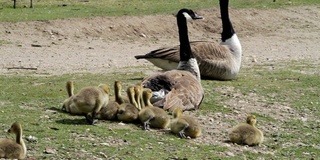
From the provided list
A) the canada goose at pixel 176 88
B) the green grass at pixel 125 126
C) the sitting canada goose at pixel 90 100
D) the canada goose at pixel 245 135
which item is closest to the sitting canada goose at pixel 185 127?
the green grass at pixel 125 126

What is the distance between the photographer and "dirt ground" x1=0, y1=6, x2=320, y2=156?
18047 millimetres

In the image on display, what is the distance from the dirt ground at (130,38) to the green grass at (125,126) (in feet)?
3.68

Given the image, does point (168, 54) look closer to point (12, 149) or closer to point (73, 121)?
point (73, 121)

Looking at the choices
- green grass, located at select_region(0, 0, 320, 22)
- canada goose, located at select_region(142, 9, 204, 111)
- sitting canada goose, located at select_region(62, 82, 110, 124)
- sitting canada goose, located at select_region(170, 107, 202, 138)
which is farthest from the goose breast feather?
green grass, located at select_region(0, 0, 320, 22)

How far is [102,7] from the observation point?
26.9m

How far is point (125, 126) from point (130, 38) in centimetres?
1360

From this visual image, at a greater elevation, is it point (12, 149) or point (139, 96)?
point (12, 149)

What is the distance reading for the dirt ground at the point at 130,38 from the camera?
18.0 m

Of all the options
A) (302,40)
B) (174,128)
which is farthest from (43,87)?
(302,40)

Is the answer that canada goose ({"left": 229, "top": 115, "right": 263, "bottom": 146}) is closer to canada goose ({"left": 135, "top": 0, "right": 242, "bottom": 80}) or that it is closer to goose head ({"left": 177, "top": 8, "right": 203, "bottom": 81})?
goose head ({"left": 177, "top": 8, "right": 203, "bottom": 81})

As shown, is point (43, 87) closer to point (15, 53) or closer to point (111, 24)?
point (15, 53)

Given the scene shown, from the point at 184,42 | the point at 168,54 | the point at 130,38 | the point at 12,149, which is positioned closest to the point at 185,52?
the point at 184,42

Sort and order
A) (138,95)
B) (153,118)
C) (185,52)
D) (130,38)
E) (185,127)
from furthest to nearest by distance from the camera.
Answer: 1. (130,38)
2. (185,52)
3. (138,95)
4. (153,118)
5. (185,127)

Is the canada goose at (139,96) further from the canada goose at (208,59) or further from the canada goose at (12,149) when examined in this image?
the canada goose at (208,59)
